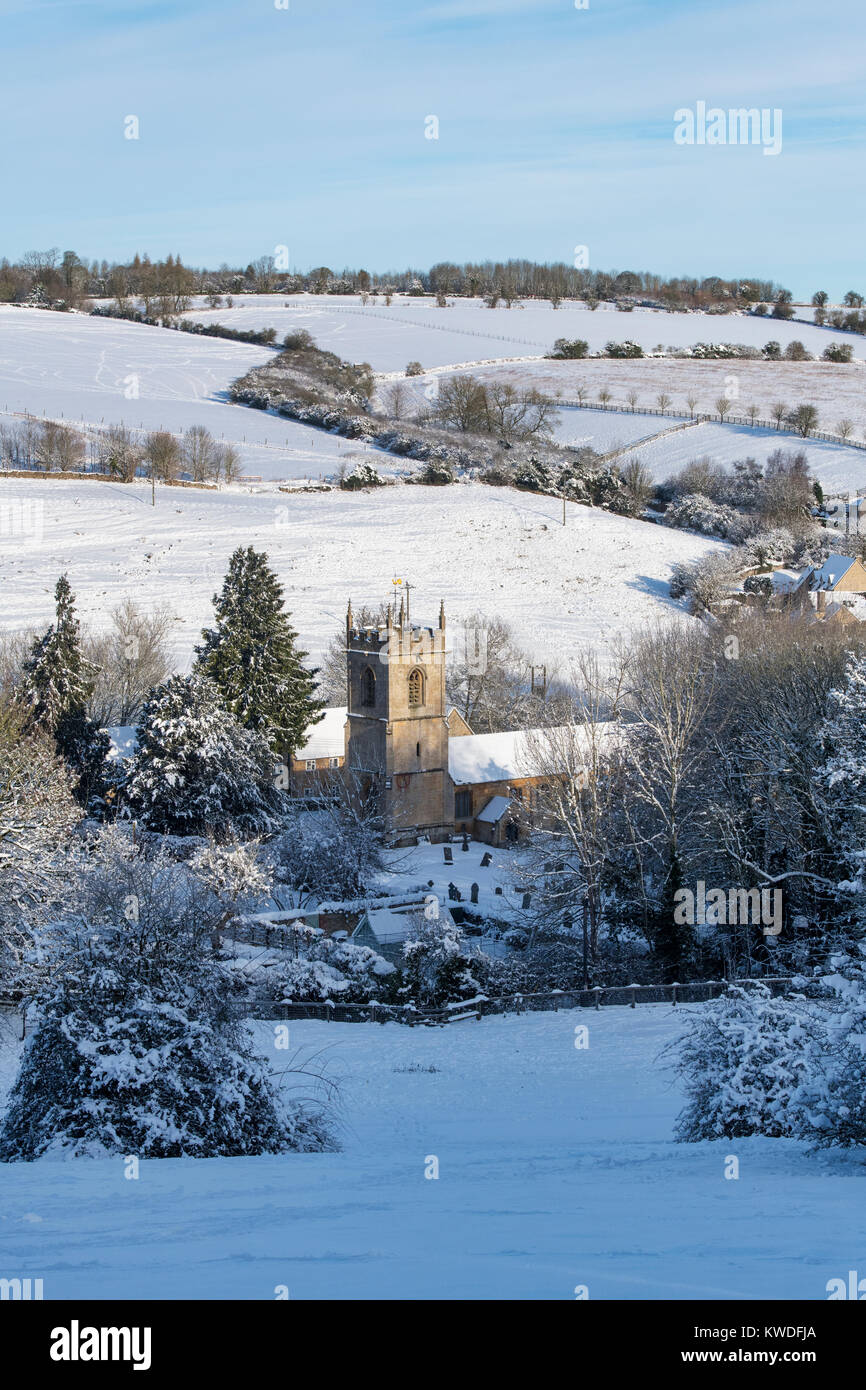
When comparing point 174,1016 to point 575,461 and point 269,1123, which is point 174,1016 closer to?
point 269,1123

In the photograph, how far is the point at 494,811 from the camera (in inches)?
2028

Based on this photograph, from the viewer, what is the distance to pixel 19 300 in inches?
5448

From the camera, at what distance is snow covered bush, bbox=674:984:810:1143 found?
617 inches

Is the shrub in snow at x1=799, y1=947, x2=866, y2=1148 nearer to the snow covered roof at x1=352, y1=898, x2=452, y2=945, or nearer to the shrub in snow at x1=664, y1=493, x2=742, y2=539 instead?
the snow covered roof at x1=352, y1=898, x2=452, y2=945

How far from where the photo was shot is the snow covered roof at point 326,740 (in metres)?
53.7

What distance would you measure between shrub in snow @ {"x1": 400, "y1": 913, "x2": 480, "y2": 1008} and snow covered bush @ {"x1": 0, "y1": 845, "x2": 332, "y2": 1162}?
46.2 feet

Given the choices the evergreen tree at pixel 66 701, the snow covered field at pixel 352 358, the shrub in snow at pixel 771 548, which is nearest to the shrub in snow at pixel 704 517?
the shrub in snow at pixel 771 548

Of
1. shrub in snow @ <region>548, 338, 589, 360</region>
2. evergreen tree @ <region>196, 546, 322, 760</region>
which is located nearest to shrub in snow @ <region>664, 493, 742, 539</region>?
shrub in snow @ <region>548, 338, 589, 360</region>

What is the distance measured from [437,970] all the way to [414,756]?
1933 centimetres

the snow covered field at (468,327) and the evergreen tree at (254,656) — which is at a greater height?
the snow covered field at (468,327)

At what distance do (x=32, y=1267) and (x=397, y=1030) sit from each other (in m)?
20.5

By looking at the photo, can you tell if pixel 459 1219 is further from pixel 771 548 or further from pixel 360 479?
pixel 360 479

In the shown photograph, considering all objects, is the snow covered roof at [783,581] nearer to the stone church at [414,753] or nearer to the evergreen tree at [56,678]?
the stone church at [414,753]

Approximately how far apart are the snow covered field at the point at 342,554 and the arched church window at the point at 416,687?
51.2ft
